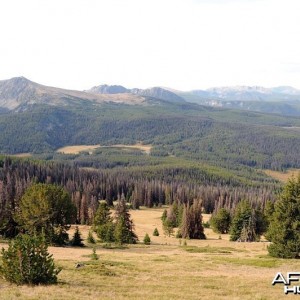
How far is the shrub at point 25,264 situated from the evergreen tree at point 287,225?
113 feet

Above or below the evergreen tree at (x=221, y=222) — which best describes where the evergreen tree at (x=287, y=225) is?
above

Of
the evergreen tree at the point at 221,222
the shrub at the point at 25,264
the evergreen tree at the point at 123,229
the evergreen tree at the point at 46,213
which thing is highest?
the shrub at the point at 25,264

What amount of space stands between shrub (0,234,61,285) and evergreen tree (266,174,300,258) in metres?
34.4

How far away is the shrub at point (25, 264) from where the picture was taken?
31.1 metres

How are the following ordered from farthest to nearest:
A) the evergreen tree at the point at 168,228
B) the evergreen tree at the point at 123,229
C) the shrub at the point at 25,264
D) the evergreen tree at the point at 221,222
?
the evergreen tree at the point at 221,222, the evergreen tree at the point at 168,228, the evergreen tree at the point at 123,229, the shrub at the point at 25,264

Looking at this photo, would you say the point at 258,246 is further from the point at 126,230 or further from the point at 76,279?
the point at 76,279

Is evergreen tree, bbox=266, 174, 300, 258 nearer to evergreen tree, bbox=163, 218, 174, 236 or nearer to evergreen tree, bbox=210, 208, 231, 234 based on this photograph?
evergreen tree, bbox=163, 218, 174, 236

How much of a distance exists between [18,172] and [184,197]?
76.4m

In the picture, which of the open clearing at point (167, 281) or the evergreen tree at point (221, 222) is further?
the evergreen tree at point (221, 222)

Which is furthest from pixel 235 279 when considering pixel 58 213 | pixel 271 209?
pixel 271 209

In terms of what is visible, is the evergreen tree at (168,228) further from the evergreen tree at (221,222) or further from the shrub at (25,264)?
the shrub at (25,264)

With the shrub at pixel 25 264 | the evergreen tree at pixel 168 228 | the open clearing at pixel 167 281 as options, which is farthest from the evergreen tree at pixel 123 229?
the shrub at pixel 25 264

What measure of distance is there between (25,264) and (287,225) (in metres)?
36.3

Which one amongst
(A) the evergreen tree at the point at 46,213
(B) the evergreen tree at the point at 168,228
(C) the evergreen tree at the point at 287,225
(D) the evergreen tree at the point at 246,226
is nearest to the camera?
A: (C) the evergreen tree at the point at 287,225
